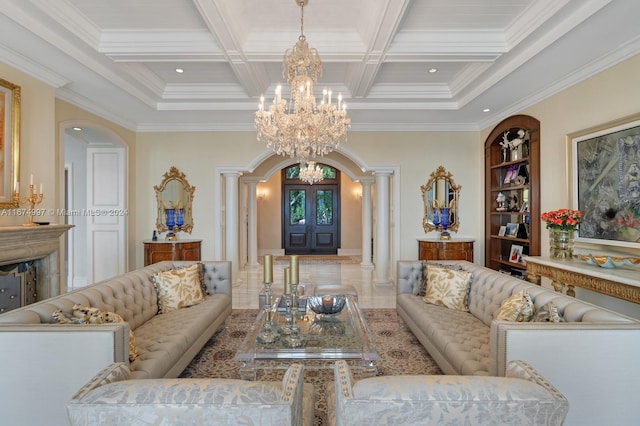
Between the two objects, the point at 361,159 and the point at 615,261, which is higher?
the point at 361,159

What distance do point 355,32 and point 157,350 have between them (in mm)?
3262

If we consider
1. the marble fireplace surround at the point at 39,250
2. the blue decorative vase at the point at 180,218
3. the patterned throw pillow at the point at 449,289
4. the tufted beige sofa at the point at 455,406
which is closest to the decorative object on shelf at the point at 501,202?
the patterned throw pillow at the point at 449,289

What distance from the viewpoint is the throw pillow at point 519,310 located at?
2186 millimetres

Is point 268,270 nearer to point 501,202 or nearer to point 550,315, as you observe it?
point 550,315

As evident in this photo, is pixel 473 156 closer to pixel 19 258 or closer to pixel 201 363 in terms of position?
pixel 201 363

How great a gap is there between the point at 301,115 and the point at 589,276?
284cm

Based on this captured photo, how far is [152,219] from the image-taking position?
19.9 feet

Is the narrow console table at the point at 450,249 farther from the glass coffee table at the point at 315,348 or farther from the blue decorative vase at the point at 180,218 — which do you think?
the blue decorative vase at the point at 180,218

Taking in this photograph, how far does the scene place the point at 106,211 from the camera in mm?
5734

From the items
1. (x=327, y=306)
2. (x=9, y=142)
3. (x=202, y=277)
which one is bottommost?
(x=327, y=306)

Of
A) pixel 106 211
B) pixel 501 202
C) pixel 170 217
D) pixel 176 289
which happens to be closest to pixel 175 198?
pixel 170 217

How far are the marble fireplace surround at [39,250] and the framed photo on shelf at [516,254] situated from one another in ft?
18.6

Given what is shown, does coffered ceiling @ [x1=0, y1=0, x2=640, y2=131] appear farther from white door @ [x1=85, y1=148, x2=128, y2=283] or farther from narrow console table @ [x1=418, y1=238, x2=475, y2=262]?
narrow console table @ [x1=418, y1=238, x2=475, y2=262]

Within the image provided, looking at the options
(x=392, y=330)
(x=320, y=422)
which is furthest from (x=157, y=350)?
(x=392, y=330)
